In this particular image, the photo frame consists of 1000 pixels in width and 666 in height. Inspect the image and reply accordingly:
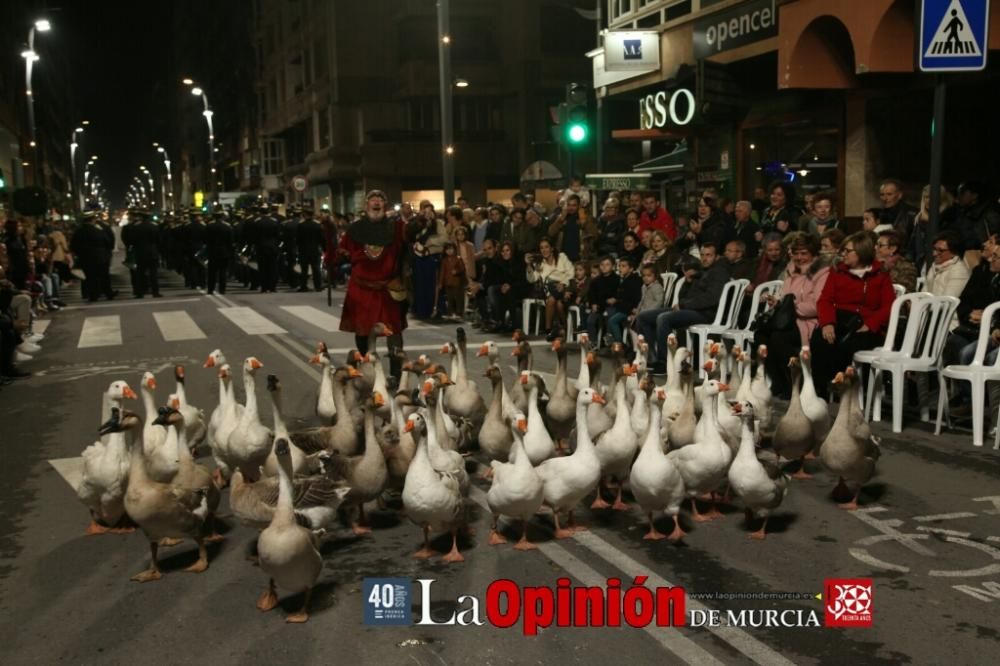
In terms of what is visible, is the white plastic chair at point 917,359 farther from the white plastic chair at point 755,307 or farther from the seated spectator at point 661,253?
the seated spectator at point 661,253

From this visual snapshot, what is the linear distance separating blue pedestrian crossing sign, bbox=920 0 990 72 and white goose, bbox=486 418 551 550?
222 inches

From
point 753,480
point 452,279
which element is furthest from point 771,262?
point 452,279

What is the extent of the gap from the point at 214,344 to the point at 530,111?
36989 millimetres

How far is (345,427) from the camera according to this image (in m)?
8.30

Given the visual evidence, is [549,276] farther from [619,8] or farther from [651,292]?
[619,8]

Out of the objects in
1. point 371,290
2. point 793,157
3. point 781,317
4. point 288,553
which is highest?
point 793,157

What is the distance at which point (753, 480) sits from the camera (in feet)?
22.6

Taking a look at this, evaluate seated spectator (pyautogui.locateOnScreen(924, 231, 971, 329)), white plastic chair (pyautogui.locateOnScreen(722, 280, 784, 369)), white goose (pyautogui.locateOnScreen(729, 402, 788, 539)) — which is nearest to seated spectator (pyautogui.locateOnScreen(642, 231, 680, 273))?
white plastic chair (pyautogui.locateOnScreen(722, 280, 784, 369))

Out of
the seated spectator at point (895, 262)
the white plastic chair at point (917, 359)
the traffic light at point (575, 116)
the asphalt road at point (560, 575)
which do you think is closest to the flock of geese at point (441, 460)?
the asphalt road at point (560, 575)

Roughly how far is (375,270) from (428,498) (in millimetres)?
4975

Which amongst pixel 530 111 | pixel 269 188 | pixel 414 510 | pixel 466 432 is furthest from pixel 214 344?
pixel 269 188

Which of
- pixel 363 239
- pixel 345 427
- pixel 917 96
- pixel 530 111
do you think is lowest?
pixel 345 427

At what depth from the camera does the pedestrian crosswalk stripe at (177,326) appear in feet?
58.7

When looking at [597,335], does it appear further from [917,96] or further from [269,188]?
[269,188]
